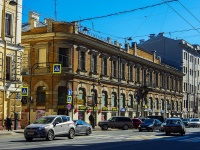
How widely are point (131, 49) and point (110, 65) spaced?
8024 millimetres

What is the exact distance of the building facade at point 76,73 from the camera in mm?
45875

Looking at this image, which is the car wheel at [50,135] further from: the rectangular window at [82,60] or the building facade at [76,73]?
the rectangular window at [82,60]

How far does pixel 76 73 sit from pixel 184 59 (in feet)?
143

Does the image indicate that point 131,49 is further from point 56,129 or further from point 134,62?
point 56,129

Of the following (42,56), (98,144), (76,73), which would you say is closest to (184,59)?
(76,73)

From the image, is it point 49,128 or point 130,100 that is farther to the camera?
point 130,100

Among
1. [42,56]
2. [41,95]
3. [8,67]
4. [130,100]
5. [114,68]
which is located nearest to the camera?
[8,67]

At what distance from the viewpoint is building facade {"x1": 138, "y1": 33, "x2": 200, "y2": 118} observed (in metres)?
83.8

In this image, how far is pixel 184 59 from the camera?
3334 inches

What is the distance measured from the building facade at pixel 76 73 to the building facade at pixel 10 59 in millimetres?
2593

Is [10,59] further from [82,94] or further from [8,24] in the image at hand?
[82,94]

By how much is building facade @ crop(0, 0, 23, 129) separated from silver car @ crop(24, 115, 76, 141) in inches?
409

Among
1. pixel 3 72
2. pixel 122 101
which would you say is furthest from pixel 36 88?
pixel 122 101

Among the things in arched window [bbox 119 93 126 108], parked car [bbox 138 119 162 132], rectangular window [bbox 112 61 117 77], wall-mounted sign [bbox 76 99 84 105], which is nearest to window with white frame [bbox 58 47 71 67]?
wall-mounted sign [bbox 76 99 84 105]
